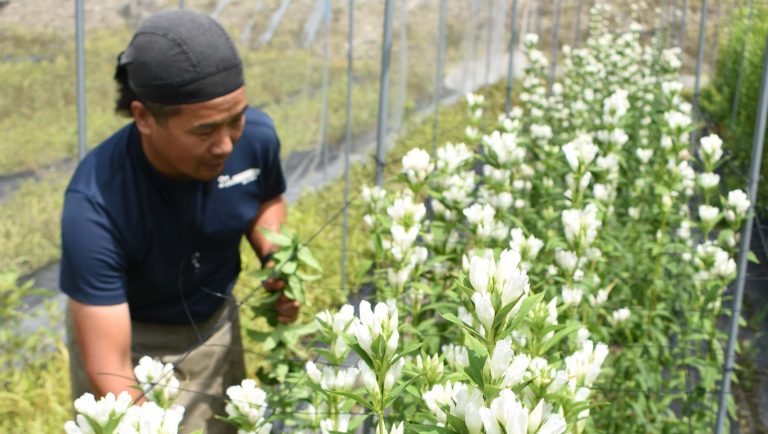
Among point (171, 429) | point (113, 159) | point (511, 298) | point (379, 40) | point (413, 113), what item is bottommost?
point (413, 113)

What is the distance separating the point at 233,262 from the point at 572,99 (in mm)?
3873

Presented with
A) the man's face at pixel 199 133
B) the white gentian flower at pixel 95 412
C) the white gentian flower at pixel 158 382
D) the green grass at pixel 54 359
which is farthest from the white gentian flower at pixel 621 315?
the white gentian flower at pixel 95 412

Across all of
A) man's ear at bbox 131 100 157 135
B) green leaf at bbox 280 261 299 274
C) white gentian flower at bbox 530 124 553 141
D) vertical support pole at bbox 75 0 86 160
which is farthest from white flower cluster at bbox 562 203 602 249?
white gentian flower at bbox 530 124 553 141

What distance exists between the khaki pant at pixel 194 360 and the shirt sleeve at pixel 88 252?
0.31m

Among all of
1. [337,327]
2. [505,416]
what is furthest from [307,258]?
[505,416]

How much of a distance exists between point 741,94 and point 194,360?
25.2 ft

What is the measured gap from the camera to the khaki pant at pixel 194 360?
2445 mm

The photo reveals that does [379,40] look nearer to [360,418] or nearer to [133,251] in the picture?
[133,251]

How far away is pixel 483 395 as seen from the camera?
0.96 m

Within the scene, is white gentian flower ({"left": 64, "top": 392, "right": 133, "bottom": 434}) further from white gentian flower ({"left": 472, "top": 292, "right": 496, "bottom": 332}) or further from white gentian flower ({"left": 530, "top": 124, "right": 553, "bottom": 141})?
white gentian flower ({"left": 530, "top": 124, "right": 553, "bottom": 141})

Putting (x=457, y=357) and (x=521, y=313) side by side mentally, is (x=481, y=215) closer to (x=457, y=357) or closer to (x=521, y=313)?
(x=457, y=357)

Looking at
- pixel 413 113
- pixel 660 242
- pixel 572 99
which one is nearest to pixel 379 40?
pixel 413 113

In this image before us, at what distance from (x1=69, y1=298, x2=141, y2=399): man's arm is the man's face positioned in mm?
370

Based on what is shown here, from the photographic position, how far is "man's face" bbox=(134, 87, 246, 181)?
206 centimetres
